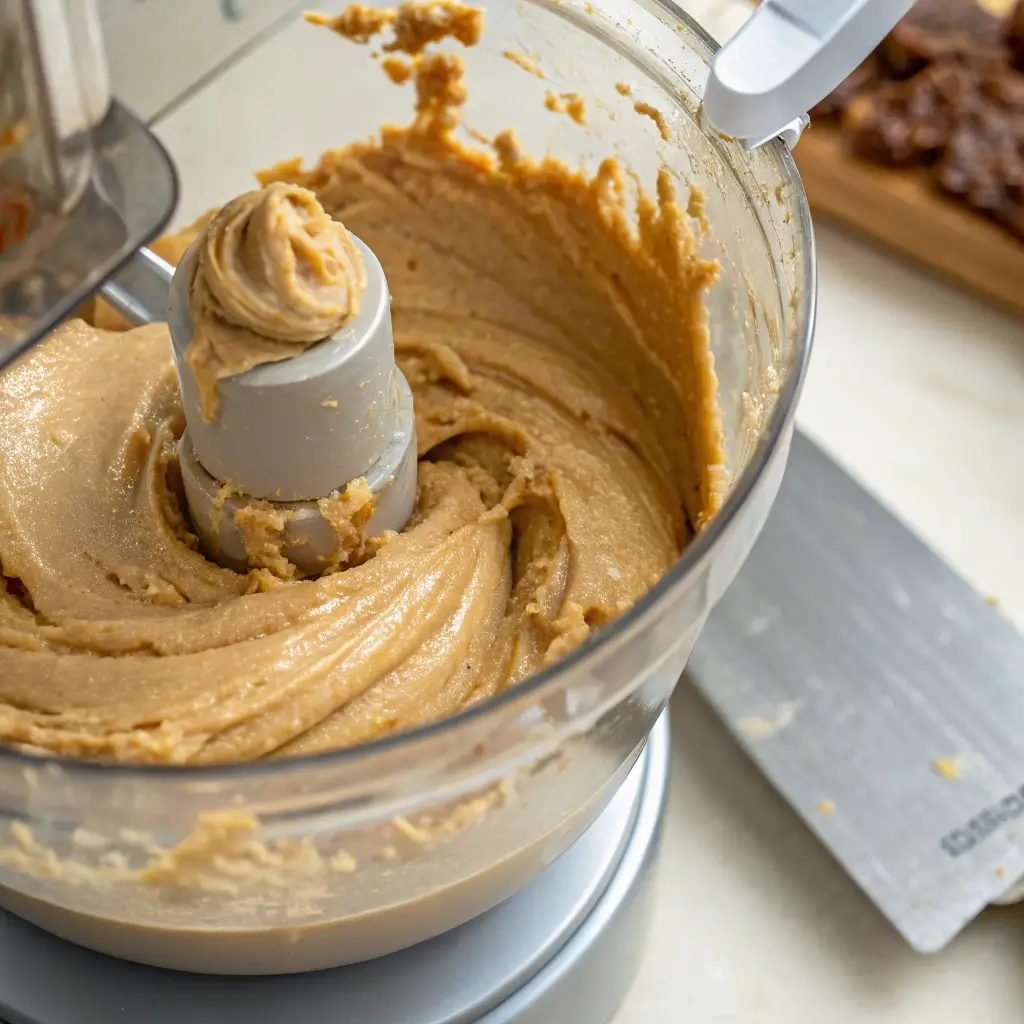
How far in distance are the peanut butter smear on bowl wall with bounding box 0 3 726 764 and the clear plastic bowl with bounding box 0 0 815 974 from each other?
0.20 feet

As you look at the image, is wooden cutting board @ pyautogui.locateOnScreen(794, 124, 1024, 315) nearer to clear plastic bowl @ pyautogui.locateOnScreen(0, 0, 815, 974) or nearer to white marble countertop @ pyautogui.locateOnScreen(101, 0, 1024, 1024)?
white marble countertop @ pyautogui.locateOnScreen(101, 0, 1024, 1024)

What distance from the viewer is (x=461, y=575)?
0.73 meters

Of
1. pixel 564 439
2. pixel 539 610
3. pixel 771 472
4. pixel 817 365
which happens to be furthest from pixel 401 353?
pixel 817 365

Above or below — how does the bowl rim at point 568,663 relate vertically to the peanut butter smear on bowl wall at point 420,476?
above

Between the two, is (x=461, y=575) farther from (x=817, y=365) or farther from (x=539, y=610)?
(x=817, y=365)

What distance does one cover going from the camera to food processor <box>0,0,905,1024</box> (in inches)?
20.3

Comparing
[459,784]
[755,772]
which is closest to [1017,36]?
[755,772]

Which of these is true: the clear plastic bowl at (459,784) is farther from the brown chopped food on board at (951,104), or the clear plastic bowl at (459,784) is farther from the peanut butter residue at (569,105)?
the brown chopped food on board at (951,104)

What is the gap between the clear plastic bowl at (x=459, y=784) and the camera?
1.64ft

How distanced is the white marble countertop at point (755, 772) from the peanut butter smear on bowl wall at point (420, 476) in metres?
0.17

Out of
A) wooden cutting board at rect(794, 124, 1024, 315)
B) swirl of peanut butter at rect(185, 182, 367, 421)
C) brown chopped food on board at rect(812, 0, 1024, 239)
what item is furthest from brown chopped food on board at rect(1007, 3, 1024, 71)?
swirl of peanut butter at rect(185, 182, 367, 421)

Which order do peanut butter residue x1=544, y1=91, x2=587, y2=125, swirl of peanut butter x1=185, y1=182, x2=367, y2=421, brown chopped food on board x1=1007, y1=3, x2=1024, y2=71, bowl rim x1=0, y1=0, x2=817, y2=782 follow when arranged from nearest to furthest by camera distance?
1. bowl rim x1=0, y1=0, x2=817, y2=782
2. swirl of peanut butter x1=185, y1=182, x2=367, y2=421
3. peanut butter residue x1=544, y1=91, x2=587, y2=125
4. brown chopped food on board x1=1007, y1=3, x2=1024, y2=71

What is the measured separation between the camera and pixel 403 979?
0.71 meters

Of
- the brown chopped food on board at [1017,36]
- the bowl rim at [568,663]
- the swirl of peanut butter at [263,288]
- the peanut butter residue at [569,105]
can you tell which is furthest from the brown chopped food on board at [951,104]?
the swirl of peanut butter at [263,288]
